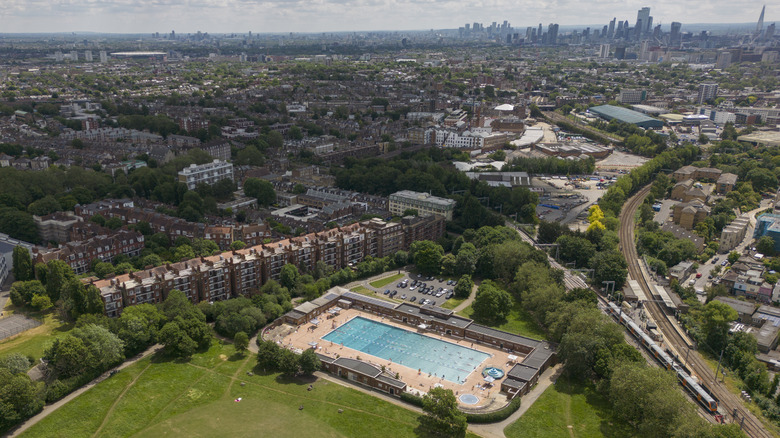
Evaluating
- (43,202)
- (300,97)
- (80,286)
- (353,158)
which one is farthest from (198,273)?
(300,97)

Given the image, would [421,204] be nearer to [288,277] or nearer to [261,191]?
[261,191]

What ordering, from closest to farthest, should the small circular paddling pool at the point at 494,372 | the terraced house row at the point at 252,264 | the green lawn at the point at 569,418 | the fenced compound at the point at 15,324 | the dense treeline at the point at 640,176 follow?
the green lawn at the point at 569,418 → the small circular paddling pool at the point at 494,372 → the fenced compound at the point at 15,324 → the terraced house row at the point at 252,264 → the dense treeline at the point at 640,176

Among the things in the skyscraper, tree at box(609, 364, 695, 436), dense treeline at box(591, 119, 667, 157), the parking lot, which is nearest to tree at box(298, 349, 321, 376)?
the parking lot

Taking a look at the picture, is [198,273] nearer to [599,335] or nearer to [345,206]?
[345,206]

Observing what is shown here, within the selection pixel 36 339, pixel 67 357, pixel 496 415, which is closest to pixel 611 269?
pixel 496 415

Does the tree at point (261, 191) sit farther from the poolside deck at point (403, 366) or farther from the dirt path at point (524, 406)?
the dirt path at point (524, 406)

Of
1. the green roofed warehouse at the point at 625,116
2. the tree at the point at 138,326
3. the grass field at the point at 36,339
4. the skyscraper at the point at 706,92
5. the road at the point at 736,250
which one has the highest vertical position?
the skyscraper at the point at 706,92

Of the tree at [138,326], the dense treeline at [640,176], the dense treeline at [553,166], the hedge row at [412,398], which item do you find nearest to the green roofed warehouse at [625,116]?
the dense treeline at [640,176]
